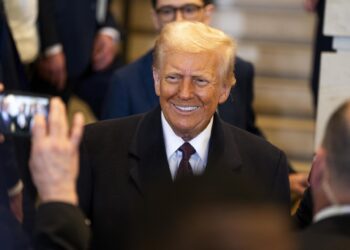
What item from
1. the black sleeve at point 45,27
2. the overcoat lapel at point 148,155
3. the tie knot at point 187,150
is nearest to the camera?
the overcoat lapel at point 148,155

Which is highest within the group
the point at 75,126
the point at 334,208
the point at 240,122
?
the point at 75,126

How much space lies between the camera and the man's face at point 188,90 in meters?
3.04

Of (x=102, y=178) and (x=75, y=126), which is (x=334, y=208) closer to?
(x=75, y=126)

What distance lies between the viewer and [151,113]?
3.07 metres

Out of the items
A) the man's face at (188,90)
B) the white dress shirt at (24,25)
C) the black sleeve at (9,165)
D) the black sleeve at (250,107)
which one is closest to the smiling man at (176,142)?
the man's face at (188,90)

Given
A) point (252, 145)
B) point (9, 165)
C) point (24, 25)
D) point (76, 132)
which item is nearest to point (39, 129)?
point (76, 132)

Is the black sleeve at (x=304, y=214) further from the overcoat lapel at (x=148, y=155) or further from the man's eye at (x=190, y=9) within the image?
the man's eye at (x=190, y=9)

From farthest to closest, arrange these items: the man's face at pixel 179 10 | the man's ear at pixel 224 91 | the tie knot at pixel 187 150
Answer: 1. the man's face at pixel 179 10
2. the man's ear at pixel 224 91
3. the tie knot at pixel 187 150

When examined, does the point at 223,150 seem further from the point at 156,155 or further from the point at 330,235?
the point at 330,235

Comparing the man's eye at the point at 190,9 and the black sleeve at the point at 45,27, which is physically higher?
the man's eye at the point at 190,9

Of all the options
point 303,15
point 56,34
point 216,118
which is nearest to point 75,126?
point 216,118

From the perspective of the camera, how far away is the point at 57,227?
2.10 m

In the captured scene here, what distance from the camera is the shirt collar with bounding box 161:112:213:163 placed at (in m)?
3.04

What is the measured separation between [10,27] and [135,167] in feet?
5.63
